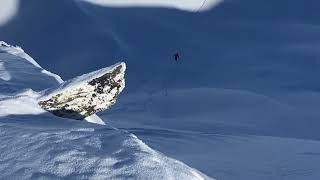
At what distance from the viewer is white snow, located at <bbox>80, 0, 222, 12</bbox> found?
24.0 m

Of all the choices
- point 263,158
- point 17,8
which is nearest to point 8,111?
point 263,158

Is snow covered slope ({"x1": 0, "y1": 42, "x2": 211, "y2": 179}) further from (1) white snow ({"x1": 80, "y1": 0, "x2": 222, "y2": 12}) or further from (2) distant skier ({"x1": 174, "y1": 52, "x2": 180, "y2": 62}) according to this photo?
(1) white snow ({"x1": 80, "y1": 0, "x2": 222, "y2": 12})

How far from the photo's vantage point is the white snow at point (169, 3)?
24000mm

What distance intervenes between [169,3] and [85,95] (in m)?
17.8

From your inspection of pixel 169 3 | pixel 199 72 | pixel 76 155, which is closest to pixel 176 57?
pixel 199 72

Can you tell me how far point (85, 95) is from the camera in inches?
282

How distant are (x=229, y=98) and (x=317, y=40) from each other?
8156 mm

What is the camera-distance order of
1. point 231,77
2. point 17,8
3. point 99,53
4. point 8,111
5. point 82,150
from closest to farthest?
point 82,150 → point 8,111 → point 231,77 → point 99,53 → point 17,8

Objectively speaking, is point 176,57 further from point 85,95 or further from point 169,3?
point 85,95

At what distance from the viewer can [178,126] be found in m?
13.0

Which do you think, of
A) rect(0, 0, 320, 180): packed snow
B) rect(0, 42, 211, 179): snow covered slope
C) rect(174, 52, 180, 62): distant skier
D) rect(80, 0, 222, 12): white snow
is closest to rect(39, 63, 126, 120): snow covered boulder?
rect(0, 0, 320, 180): packed snow

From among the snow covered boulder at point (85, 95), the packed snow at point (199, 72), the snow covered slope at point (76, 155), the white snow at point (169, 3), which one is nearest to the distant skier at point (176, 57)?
the packed snow at point (199, 72)

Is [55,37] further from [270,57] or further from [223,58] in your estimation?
[270,57]

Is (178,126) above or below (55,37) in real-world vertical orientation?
below
